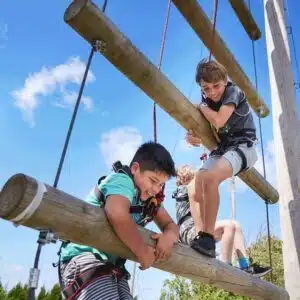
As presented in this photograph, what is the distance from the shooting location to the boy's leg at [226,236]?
3.41 meters

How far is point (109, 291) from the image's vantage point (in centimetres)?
172

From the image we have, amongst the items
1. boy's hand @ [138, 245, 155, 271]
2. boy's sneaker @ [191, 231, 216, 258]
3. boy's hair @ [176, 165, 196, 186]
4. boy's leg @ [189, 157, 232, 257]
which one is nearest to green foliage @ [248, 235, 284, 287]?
boy's hair @ [176, 165, 196, 186]

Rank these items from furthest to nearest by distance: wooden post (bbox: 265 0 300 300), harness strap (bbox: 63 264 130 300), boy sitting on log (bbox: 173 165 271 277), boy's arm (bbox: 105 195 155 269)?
wooden post (bbox: 265 0 300 300) < boy sitting on log (bbox: 173 165 271 277) < harness strap (bbox: 63 264 130 300) < boy's arm (bbox: 105 195 155 269)

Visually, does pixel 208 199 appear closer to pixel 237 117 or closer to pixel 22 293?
pixel 237 117

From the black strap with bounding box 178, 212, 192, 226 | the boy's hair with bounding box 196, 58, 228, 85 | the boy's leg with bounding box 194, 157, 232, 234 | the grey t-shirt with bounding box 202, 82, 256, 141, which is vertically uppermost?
the boy's hair with bounding box 196, 58, 228, 85

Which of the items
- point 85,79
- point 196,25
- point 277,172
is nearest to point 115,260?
point 85,79

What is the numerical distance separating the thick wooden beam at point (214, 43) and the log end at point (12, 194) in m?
2.47

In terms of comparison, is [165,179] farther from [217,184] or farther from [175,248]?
[217,184]

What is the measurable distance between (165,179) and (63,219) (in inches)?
25.3

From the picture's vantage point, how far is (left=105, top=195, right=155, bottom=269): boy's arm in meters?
1.61

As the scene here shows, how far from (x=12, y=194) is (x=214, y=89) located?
73.4 inches

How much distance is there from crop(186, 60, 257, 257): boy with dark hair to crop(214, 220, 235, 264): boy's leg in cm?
84

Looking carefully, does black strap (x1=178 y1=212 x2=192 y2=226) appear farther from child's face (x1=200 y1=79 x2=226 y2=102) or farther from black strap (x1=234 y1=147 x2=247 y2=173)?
child's face (x1=200 y1=79 x2=226 y2=102)

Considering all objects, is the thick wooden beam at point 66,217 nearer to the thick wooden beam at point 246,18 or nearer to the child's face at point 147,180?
the child's face at point 147,180
